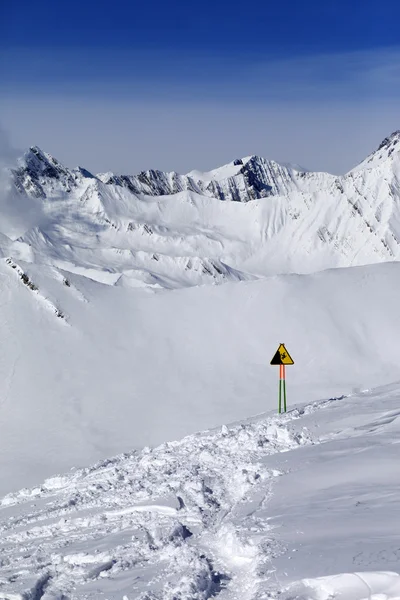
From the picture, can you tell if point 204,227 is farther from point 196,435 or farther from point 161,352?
point 196,435

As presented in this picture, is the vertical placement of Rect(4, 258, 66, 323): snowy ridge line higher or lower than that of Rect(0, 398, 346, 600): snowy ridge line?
higher

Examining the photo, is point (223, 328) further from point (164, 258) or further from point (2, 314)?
point (164, 258)

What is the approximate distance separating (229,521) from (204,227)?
4725 inches

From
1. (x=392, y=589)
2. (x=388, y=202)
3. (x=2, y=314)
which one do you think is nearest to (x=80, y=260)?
(x=388, y=202)

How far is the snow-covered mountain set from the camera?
99.4 meters

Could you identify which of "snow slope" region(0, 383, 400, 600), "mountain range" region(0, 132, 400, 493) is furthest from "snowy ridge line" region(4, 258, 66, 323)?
"snow slope" region(0, 383, 400, 600)

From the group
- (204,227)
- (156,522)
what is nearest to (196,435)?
(156,522)

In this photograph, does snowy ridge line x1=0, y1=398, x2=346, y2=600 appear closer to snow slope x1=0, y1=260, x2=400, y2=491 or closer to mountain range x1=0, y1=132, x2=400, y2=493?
mountain range x1=0, y1=132, x2=400, y2=493

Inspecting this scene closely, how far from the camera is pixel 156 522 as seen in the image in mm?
9703

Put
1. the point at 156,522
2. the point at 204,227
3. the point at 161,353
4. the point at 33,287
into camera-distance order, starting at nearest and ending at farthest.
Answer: the point at 156,522, the point at 161,353, the point at 33,287, the point at 204,227

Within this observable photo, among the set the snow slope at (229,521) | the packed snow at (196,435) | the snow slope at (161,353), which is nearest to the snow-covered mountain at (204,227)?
the packed snow at (196,435)

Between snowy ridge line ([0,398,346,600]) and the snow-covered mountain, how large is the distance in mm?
75284

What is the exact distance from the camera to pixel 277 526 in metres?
8.33

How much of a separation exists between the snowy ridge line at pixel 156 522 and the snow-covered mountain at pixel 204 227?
7528 centimetres
